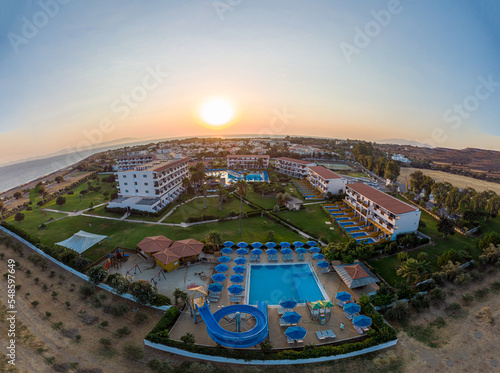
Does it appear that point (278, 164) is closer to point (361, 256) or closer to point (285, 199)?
point (285, 199)

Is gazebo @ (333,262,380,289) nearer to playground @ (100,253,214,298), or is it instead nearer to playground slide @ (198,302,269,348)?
playground slide @ (198,302,269,348)

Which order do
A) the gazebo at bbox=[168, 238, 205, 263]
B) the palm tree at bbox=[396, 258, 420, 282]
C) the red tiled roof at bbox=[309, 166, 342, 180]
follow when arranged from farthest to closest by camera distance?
the red tiled roof at bbox=[309, 166, 342, 180] < the gazebo at bbox=[168, 238, 205, 263] < the palm tree at bbox=[396, 258, 420, 282]

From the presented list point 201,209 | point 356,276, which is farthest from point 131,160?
point 356,276

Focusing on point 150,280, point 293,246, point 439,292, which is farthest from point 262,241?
point 439,292

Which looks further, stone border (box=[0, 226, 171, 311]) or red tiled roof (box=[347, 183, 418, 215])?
red tiled roof (box=[347, 183, 418, 215])

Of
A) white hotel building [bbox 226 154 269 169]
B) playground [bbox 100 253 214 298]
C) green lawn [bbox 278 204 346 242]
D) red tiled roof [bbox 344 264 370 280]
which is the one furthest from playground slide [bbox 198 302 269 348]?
white hotel building [bbox 226 154 269 169]

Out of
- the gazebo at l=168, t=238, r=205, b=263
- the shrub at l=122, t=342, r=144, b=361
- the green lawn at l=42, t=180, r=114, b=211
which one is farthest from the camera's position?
the green lawn at l=42, t=180, r=114, b=211

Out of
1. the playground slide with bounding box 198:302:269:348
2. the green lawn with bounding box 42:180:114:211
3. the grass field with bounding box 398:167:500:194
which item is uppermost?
the grass field with bounding box 398:167:500:194
